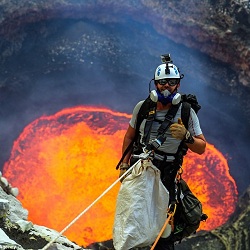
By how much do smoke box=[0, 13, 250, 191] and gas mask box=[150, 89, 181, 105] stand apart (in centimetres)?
935

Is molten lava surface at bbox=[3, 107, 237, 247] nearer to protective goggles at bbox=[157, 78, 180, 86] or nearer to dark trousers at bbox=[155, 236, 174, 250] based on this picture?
dark trousers at bbox=[155, 236, 174, 250]

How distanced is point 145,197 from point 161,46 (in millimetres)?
12304

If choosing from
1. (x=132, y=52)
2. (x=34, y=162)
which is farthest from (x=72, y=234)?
(x=132, y=52)

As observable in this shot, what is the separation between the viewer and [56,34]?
16594mm

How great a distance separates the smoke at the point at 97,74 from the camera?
568 inches

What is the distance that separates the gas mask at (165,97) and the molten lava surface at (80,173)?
6902mm

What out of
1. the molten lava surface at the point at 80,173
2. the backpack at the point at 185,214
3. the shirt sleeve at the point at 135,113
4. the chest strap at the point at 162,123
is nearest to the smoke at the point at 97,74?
the molten lava surface at the point at 80,173

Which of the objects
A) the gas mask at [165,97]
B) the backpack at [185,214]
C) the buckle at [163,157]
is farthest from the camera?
the backpack at [185,214]

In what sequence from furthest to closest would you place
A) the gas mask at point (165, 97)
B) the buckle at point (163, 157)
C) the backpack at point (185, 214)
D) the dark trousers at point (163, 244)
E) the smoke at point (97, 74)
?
the smoke at point (97, 74) < the backpack at point (185, 214) < the dark trousers at point (163, 244) < the buckle at point (163, 157) < the gas mask at point (165, 97)

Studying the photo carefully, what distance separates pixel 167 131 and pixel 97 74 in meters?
11.5

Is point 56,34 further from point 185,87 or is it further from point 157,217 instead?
point 157,217

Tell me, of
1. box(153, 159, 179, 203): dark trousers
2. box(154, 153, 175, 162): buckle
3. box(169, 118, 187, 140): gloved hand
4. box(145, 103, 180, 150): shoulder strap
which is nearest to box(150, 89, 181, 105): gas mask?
box(145, 103, 180, 150): shoulder strap

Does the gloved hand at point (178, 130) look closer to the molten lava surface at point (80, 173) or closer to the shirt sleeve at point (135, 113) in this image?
the shirt sleeve at point (135, 113)

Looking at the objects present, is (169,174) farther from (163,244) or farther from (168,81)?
(168,81)
